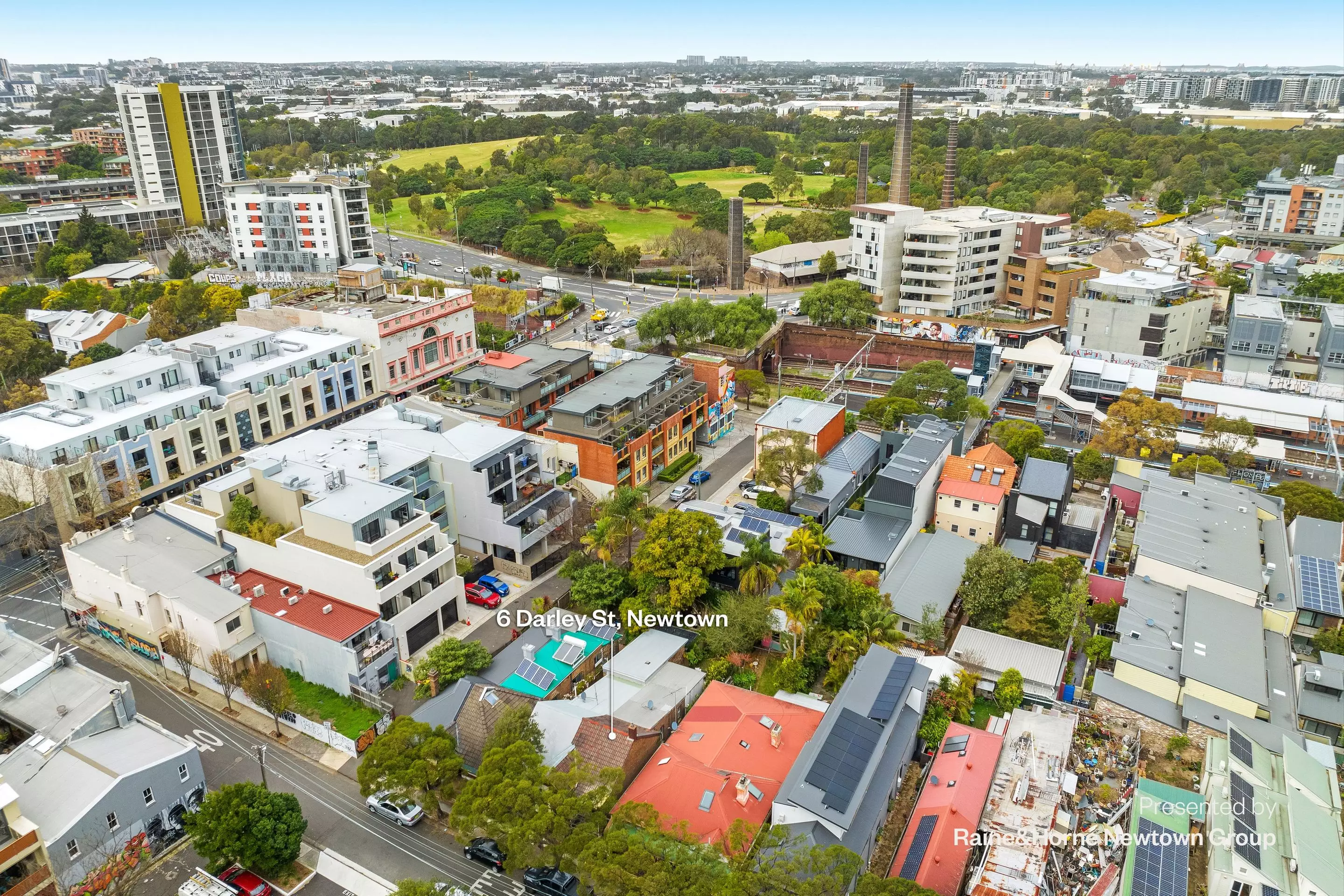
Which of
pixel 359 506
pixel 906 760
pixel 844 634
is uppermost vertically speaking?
pixel 359 506

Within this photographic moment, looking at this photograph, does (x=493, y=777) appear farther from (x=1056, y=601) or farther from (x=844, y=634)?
(x=1056, y=601)

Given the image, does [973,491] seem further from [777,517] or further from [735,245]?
[735,245]

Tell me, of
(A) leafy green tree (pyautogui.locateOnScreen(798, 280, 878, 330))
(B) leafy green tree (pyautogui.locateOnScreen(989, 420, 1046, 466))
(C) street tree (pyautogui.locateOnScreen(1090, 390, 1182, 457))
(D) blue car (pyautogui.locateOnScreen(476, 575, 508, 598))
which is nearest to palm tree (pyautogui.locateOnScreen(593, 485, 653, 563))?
(D) blue car (pyautogui.locateOnScreen(476, 575, 508, 598))

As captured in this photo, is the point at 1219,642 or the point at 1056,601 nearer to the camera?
the point at 1219,642

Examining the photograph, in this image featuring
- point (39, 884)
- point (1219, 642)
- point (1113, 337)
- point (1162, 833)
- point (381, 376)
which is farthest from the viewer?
point (1113, 337)

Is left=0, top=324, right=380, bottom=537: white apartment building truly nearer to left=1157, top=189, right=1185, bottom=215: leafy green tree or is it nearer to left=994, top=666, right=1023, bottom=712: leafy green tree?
left=994, top=666, right=1023, bottom=712: leafy green tree

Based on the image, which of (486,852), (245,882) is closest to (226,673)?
(245,882)

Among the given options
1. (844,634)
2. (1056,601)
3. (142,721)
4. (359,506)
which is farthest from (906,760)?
(142,721)

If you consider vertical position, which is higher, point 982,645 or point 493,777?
point 493,777

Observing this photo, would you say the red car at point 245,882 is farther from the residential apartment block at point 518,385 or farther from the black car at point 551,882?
the residential apartment block at point 518,385
